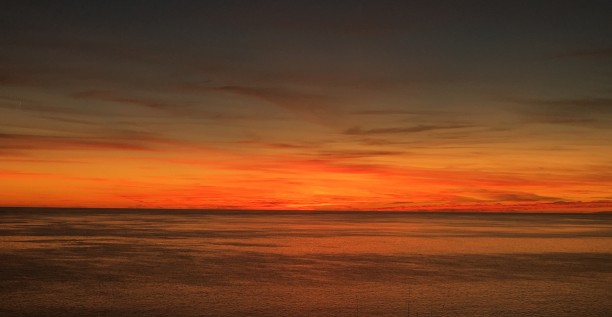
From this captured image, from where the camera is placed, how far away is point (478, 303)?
1553 centimetres

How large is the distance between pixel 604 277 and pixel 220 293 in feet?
42.2

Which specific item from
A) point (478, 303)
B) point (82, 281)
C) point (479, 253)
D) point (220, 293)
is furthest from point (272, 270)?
point (479, 253)

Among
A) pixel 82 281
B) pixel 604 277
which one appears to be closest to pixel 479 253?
pixel 604 277

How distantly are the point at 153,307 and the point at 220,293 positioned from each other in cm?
249

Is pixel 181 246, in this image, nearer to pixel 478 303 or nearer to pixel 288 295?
pixel 288 295

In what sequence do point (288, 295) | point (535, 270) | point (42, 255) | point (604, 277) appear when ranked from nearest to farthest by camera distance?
point (288, 295) → point (604, 277) → point (535, 270) → point (42, 255)

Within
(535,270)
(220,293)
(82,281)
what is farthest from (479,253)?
(82,281)

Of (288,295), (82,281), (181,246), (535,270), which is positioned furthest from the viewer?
(181,246)

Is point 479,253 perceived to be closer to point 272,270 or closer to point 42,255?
point 272,270

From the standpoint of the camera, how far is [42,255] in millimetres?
26031

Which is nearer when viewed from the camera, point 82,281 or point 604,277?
point 82,281

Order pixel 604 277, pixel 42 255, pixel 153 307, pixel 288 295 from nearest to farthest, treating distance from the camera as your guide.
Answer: pixel 153 307
pixel 288 295
pixel 604 277
pixel 42 255

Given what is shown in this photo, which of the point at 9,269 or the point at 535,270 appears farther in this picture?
the point at 535,270

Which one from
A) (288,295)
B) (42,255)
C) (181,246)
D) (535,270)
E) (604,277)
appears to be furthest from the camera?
(181,246)
